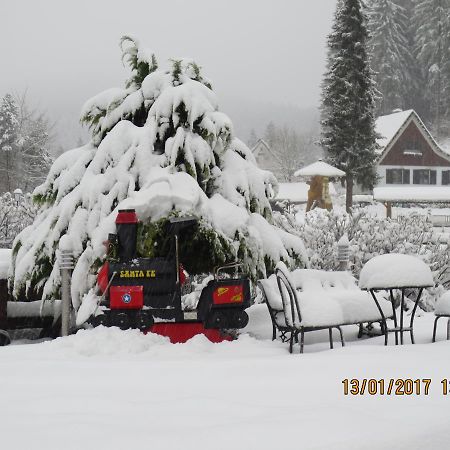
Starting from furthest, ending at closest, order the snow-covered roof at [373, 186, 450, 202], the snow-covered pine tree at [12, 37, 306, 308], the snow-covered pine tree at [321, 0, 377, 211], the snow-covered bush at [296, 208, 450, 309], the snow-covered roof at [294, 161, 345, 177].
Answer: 1. the snow-covered roof at [373, 186, 450, 202]
2. the snow-covered pine tree at [321, 0, 377, 211]
3. the snow-covered roof at [294, 161, 345, 177]
4. the snow-covered bush at [296, 208, 450, 309]
5. the snow-covered pine tree at [12, 37, 306, 308]

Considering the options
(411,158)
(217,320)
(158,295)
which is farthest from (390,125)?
(158,295)

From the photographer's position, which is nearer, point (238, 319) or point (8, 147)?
point (238, 319)

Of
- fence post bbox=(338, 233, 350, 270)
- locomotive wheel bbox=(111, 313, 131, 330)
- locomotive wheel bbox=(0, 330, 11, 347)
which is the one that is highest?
fence post bbox=(338, 233, 350, 270)

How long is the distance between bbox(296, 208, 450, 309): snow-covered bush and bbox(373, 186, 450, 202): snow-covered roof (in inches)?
1108

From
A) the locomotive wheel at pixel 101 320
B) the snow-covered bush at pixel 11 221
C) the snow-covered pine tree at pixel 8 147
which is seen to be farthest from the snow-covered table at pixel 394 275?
the snow-covered pine tree at pixel 8 147

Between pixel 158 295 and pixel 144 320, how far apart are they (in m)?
0.31

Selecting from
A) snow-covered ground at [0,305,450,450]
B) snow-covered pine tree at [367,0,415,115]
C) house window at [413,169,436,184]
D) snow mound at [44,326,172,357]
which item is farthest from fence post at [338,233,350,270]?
snow-covered pine tree at [367,0,415,115]

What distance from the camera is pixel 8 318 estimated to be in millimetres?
8148

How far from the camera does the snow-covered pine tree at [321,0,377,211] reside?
3356cm

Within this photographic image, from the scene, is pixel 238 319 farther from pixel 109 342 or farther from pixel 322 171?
pixel 322 171

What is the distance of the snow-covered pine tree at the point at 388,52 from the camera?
63375mm

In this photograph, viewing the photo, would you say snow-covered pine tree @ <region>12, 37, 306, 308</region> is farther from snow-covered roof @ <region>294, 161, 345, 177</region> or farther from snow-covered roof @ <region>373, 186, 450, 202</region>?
snow-covered roof @ <region>373, 186, 450, 202</region>

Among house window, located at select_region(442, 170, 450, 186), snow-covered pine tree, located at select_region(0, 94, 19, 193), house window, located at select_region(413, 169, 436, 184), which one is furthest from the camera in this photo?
house window, located at select_region(442, 170, 450, 186)
